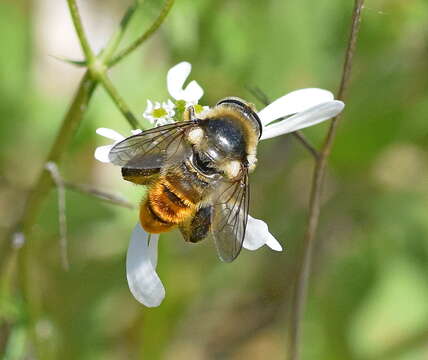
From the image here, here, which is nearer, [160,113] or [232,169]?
[232,169]

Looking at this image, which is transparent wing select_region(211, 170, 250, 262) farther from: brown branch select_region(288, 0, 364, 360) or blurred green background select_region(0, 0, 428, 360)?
blurred green background select_region(0, 0, 428, 360)

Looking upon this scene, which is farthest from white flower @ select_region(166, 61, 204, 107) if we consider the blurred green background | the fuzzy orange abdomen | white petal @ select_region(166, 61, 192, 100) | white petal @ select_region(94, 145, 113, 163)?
the blurred green background

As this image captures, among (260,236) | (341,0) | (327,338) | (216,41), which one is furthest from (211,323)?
(260,236)

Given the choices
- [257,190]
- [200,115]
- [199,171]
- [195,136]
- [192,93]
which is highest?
[257,190]

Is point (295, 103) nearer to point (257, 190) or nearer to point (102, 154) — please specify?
point (102, 154)

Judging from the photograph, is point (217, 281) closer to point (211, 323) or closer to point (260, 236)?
point (211, 323)

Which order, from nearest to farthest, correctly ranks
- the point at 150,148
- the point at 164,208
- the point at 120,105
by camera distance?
1. the point at 164,208
2. the point at 150,148
3. the point at 120,105

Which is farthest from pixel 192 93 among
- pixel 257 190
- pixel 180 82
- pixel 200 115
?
pixel 257 190
